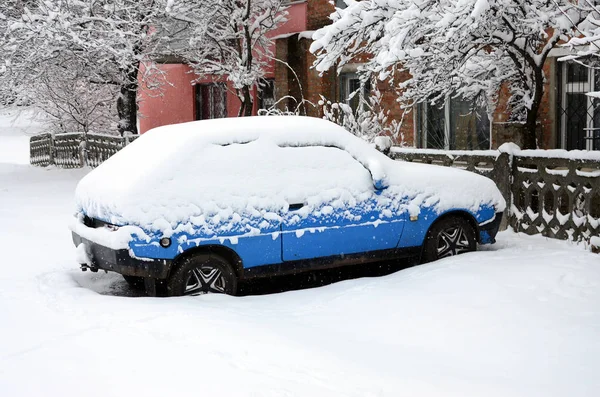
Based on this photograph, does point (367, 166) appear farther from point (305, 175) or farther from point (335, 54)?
point (335, 54)

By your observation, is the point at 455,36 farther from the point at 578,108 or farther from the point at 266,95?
the point at 266,95

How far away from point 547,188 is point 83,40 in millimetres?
12077

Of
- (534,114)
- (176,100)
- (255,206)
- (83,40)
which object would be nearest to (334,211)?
(255,206)

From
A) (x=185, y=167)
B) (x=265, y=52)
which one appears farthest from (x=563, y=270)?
(x=265, y=52)

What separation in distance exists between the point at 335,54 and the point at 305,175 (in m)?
2.91

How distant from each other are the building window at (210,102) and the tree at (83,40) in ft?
14.2

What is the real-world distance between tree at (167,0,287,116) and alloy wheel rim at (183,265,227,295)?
11.6 m

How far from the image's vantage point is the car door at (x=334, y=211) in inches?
303

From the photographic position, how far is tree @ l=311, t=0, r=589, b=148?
883cm

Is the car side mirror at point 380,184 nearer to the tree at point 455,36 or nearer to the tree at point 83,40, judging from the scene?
the tree at point 455,36

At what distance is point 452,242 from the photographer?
344 inches

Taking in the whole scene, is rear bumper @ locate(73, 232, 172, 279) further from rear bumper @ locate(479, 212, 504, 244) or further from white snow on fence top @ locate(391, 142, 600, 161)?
white snow on fence top @ locate(391, 142, 600, 161)

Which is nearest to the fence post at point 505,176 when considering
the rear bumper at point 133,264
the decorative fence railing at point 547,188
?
the decorative fence railing at point 547,188

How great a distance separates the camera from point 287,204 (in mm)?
7609
